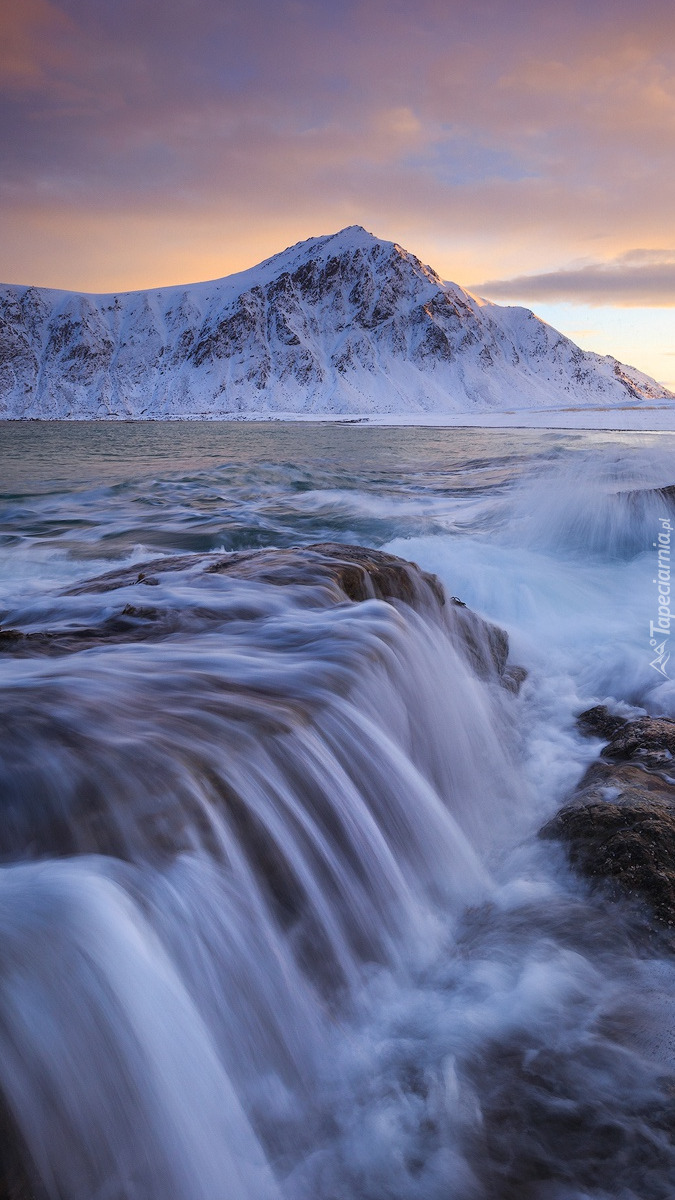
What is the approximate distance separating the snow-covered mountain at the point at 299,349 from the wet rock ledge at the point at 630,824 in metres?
146

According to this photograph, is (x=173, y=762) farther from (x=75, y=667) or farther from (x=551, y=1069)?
(x=551, y=1069)

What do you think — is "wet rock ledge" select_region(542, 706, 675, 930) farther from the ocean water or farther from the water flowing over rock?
the water flowing over rock

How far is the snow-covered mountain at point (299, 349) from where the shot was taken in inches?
6225

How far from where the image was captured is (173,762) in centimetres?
240

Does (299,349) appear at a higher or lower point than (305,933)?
higher

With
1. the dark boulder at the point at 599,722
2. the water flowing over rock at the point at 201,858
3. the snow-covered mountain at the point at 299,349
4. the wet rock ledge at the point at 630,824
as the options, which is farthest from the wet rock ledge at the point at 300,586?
the snow-covered mountain at the point at 299,349

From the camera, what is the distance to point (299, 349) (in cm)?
17138

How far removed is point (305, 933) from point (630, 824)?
1.36m

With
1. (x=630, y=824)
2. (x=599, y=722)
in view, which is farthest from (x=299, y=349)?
(x=630, y=824)

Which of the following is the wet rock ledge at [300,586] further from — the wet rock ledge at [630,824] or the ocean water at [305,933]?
the wet rock ledge at [630,824]

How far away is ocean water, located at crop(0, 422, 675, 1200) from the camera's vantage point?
1.61 meters

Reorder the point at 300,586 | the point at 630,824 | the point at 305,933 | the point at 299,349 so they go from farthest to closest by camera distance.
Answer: the point at 299,349, the point at 300,586, the point at 630,824, the point at 305,933

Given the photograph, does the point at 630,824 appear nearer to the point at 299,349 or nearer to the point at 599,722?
the point at 599,722

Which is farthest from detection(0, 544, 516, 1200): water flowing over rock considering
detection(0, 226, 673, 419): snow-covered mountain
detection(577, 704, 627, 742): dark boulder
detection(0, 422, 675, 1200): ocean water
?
detection(0, 226, 673, 419): snow-covered mountain
